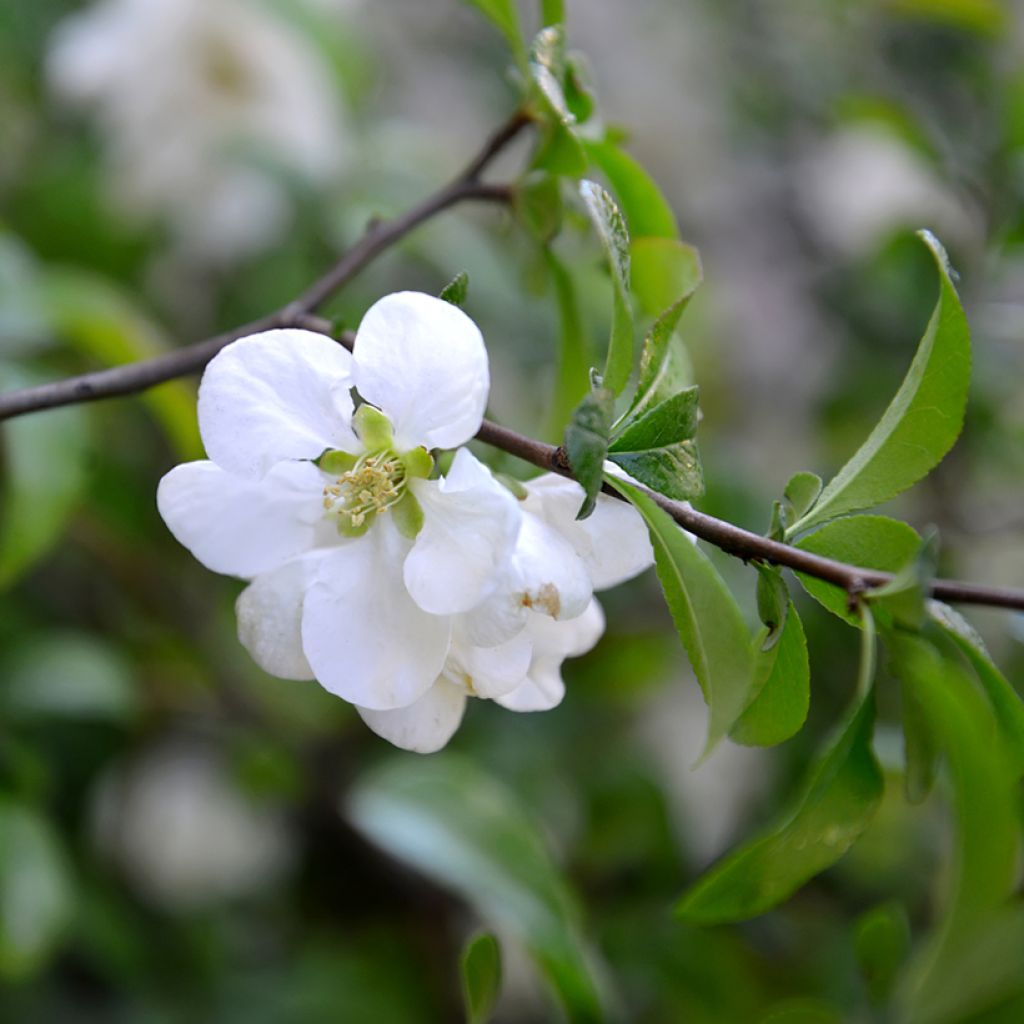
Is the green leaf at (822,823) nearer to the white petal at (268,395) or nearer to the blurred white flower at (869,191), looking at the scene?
the white petal at (268,395)

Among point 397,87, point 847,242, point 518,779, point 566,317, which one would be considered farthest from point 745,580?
point 397,87

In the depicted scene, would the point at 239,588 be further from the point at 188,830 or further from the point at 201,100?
the point at 201,100

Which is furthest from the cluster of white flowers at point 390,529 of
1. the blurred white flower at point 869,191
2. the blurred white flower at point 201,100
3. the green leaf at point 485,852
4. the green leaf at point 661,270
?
the blurred white flower at point 869,191

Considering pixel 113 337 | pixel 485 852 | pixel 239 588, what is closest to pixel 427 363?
pixel 485 852

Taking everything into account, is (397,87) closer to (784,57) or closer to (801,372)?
(784,57)

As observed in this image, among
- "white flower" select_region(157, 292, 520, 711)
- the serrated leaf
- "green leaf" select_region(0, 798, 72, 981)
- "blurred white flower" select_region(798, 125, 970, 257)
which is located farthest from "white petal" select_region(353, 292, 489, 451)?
"blurred white flower" select_region(798, 125, 970, 257)

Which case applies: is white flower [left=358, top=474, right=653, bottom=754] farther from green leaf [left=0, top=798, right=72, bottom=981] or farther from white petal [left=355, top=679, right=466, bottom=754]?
green leaf [left=0, top=798, right=72, bottom=981]
